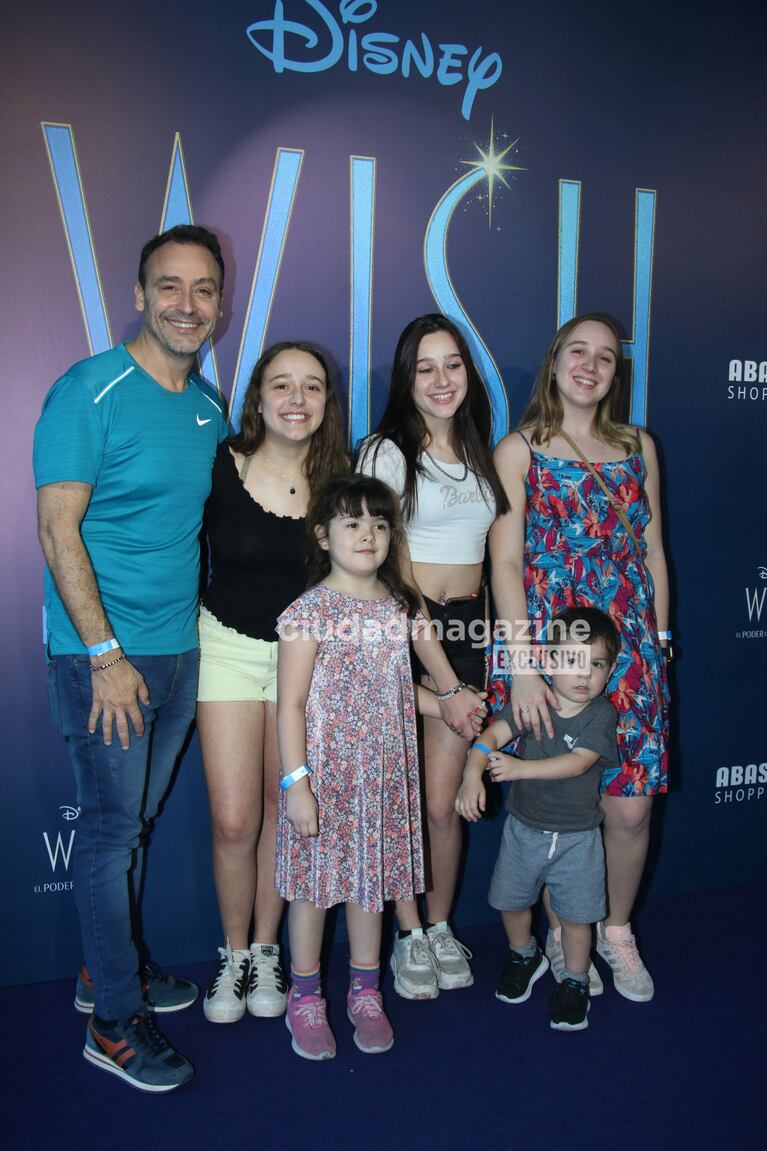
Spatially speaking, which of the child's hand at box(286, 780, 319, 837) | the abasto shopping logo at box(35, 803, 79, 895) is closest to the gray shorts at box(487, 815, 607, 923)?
the child's hand at box(286, 780, 319, 837)

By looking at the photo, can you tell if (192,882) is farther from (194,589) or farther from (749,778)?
(749,778)

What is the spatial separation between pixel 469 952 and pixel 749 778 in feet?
4.43

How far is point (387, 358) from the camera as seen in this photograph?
2.84 m

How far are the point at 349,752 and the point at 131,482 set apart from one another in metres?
0.87

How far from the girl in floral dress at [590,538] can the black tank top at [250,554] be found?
61cm

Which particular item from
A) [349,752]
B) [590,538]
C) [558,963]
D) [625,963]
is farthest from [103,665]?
[625,963]

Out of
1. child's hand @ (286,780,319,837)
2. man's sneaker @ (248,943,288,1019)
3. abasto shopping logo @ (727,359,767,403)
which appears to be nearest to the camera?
child's hand @ (286,780,319,837)

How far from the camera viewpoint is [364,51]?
270cm

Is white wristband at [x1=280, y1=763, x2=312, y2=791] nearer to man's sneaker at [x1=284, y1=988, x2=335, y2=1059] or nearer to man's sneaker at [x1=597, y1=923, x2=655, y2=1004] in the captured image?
man's sneaker at [x1=284, y1=988, x2=335, y2=1059]

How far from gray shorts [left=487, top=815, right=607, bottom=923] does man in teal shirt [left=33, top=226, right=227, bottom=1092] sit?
999mm

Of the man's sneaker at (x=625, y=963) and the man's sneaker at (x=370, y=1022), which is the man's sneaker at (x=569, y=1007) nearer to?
the man's sneaker at (x=625, y=963)

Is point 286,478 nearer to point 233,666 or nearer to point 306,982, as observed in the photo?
point 233,666

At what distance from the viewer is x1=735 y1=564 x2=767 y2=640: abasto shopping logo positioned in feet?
10.9

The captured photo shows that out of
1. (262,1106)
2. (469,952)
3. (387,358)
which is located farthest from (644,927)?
(387,358)
